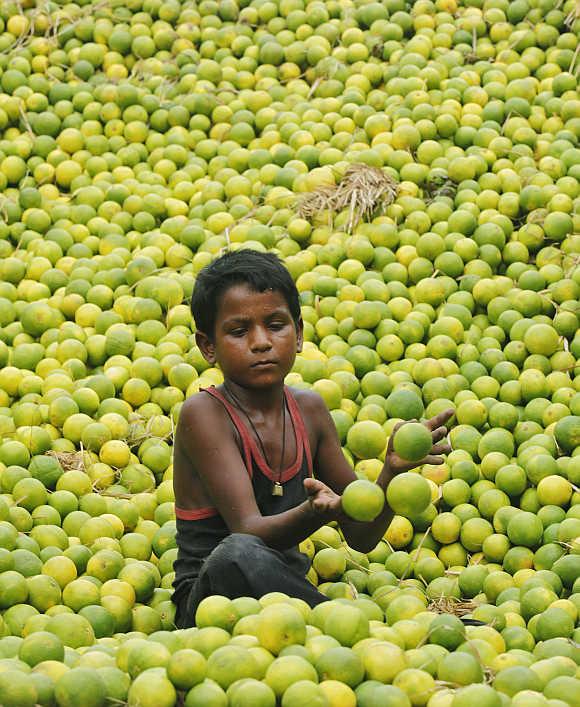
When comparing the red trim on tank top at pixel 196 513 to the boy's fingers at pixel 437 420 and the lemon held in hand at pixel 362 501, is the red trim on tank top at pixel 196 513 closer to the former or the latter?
the lemon held in hand at pixel 362 501

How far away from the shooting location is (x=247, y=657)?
8.68ft

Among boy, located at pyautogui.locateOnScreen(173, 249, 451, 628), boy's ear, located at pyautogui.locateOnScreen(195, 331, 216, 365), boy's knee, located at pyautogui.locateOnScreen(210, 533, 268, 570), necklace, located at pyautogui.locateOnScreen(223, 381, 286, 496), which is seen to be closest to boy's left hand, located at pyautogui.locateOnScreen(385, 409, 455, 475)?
boy, located at pyautogui.locateOnScreen(173, 249, 451, 628)

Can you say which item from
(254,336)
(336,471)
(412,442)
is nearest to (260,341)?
(254,336)

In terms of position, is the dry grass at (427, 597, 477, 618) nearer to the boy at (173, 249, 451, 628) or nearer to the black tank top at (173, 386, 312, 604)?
the boy at (173, 249, 451, 628)

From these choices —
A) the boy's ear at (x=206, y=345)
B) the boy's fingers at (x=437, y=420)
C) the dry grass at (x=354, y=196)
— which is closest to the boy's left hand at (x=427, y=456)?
the boy's fingers at (x=437, y=420)

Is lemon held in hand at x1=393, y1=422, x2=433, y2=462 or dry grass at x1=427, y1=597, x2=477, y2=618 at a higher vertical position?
lemon held in hand at x1=393, y1=422, x2=433, y2=462

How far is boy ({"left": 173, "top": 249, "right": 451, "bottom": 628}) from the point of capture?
3.52 metres

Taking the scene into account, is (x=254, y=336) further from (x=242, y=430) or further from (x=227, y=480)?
(x=227, y=480)

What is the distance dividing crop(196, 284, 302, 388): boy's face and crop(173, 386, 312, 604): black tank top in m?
0.16

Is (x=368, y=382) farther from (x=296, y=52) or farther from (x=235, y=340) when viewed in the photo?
(x=296, y=52)

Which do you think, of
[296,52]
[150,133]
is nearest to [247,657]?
[150,133]

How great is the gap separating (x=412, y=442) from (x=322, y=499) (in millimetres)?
301

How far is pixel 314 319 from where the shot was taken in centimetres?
552

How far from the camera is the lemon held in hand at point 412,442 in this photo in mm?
3078
